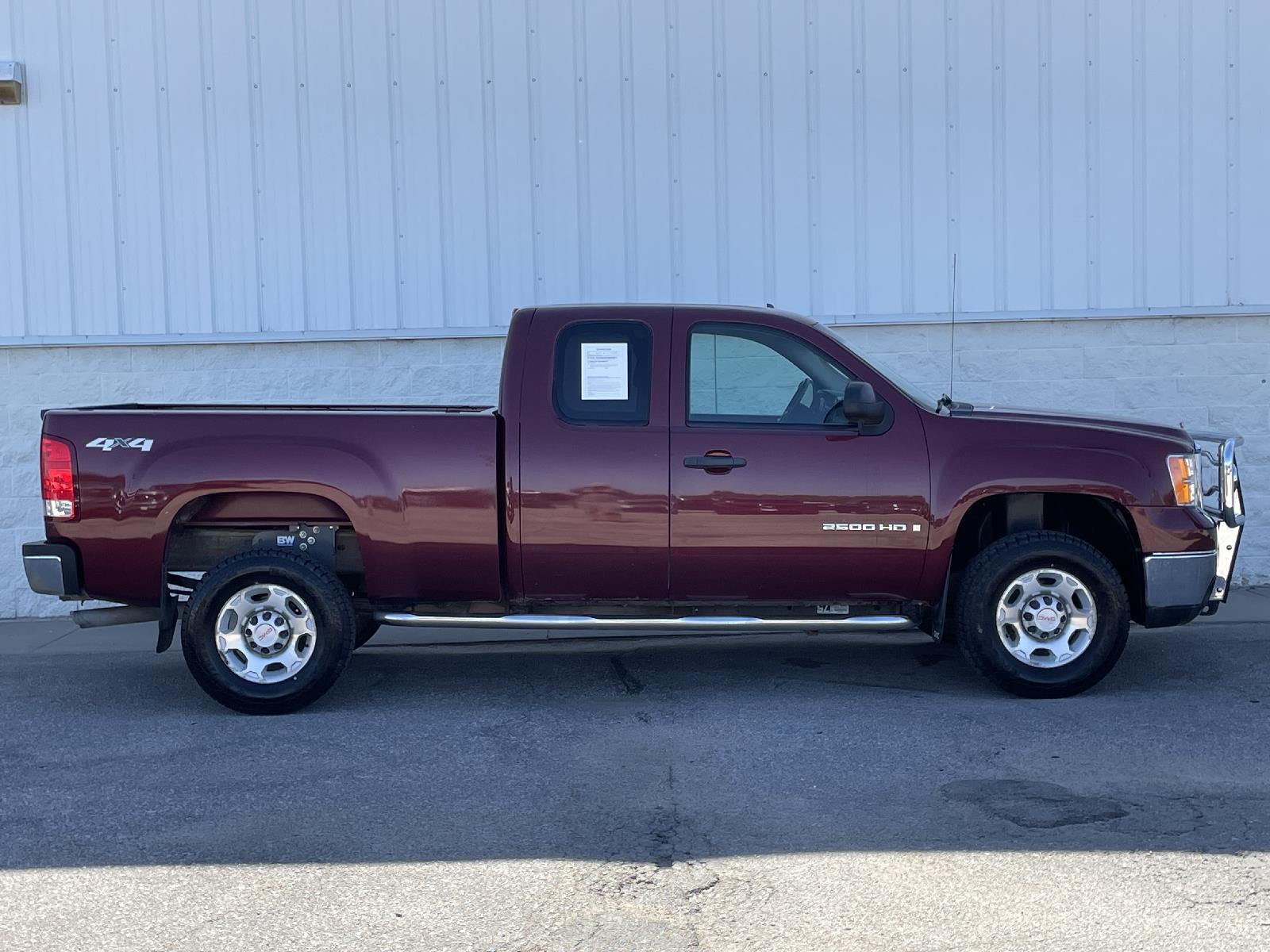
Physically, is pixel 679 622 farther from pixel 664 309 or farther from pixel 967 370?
pixel 967 370

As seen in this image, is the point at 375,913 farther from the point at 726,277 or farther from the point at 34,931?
the point at 726,277

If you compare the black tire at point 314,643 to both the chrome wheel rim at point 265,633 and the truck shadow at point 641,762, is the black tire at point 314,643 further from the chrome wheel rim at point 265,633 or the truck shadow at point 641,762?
the truck shadow at point 641,762

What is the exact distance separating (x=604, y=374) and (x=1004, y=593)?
7.40 ft

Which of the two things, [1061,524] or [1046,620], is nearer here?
[1046,620]

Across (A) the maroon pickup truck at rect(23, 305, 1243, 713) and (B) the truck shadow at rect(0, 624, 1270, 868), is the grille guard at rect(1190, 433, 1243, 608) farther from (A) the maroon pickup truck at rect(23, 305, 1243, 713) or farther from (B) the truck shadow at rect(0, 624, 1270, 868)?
(B) the truck shadow at rect(0, 624, 1270, 868)

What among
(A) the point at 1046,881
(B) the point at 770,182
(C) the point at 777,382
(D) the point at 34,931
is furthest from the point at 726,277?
(D) the point at 34,931

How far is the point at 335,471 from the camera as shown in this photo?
6.77 meters

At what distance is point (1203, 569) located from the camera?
6.81m

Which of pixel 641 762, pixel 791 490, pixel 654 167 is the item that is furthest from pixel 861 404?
pixel 654 167

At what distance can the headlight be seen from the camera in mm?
6812

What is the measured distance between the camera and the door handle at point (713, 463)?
6.76m

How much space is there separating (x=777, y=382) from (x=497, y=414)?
55.4 inches

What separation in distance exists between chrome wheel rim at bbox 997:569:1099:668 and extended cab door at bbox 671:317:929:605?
500 mm

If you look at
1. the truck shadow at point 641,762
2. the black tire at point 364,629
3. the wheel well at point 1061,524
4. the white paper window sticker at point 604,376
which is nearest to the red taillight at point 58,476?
the truck shadow at point 641,762
